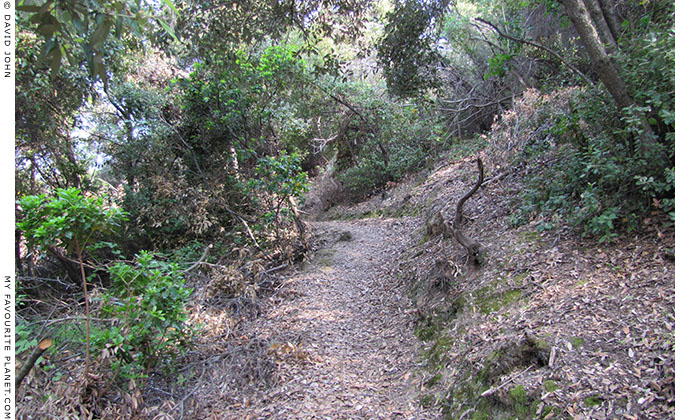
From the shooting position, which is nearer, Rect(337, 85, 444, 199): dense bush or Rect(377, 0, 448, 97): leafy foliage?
Rect(377, 0, 448, 97): leafy foliage

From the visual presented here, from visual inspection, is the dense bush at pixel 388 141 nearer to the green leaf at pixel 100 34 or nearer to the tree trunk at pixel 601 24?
the tree trunk at pixel 601 24

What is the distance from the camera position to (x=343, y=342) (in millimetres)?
4961

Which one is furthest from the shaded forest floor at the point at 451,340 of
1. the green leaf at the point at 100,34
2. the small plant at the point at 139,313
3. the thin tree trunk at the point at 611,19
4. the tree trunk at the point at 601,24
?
the green leaf at the point at 100,34

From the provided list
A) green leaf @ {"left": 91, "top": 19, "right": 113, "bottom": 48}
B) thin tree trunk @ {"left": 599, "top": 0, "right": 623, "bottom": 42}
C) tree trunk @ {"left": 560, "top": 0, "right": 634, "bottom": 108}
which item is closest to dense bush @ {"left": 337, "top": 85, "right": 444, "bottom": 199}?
thin tree trunk @ {"left": 599, "top": 0, "right": 623, "bottom": 42}


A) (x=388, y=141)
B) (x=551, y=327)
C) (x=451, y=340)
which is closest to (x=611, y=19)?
(x=551, y=327)

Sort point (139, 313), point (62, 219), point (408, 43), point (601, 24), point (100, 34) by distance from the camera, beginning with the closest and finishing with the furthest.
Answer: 1. point (100, 34)
2. point (62, 219)
3. point (139, 313)
4. point (601, 24)
5. point (408, 43)

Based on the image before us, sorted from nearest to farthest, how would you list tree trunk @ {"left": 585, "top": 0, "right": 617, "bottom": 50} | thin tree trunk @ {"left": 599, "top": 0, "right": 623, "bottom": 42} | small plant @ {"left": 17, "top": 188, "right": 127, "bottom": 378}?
small plant @ {"left": 17, "top": 188, "right": 127, "bottom": 378}
tree trunk @ {"left": 585, "top": 0, "right": 617, "bottom": 50}
thin tree trunk @ {"left": 599, "top": 0, "right": 623, "bottom": 42}

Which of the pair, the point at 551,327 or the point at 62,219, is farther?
the point at 551,327

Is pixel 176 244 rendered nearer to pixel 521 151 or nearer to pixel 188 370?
pixel 188 370

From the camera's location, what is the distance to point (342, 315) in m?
5.71

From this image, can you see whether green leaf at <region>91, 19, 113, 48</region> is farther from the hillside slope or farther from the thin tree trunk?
the thin tree trunk

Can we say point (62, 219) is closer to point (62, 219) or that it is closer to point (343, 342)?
point (62, 219)

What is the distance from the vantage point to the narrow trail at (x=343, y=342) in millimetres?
3756

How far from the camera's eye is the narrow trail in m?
3.76
